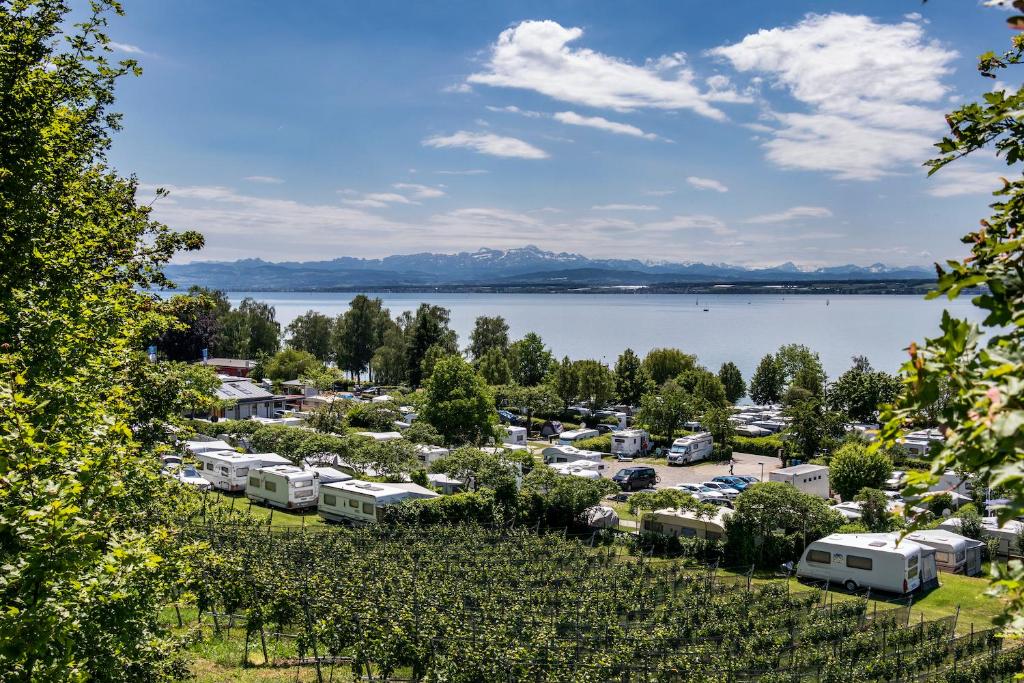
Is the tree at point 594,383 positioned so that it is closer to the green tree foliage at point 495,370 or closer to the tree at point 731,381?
the green tree foliage at point 495,370

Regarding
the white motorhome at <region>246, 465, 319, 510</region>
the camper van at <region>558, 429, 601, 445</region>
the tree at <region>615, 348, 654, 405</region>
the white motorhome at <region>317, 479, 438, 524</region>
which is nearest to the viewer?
the white motorhome at <region>317, 479, 438, 524</region>

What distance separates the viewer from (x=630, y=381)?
51.9 m

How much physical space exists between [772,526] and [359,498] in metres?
11.7

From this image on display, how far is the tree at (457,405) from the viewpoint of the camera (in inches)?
1294

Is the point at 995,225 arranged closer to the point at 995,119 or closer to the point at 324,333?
the point at 995,119

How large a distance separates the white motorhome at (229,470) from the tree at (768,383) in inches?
1720

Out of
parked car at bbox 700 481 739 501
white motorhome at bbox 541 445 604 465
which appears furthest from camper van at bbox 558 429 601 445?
parked car at bbox 700 481 739 501

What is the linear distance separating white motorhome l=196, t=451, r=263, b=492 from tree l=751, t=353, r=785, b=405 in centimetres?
4368

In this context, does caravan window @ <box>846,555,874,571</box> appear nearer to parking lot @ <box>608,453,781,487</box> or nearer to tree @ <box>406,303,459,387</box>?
parking lot @ <box>608,453,781,487</box>

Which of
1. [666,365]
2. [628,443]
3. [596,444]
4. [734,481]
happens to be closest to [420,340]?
[666,365]

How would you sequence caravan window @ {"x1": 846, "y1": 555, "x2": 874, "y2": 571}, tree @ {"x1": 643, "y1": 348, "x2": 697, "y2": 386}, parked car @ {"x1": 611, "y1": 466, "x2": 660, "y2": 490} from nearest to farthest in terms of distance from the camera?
caravan window @ {"x1": 846, "y1": 555, "x2": 874, "y2": 571} < parked car @ {"x1": 611, "y1": 466, "x2": 660, "y2": 490} < tree @ {"x1": 643, "y1": 348, "x2": 697, "y2": 386}

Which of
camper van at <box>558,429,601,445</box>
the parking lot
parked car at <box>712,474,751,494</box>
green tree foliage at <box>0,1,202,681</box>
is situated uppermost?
green tree foliage at <box>0,1,202,681</box>

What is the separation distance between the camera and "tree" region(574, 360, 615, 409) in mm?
48438

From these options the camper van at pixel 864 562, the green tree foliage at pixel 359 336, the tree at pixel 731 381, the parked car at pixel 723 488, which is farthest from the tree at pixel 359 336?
the camper van at pixel 864 562
